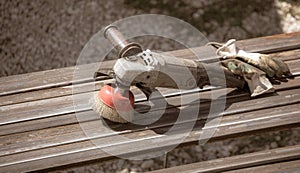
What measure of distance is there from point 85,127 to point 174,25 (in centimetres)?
184

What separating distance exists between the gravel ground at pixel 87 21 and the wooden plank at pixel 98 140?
158 centimetres

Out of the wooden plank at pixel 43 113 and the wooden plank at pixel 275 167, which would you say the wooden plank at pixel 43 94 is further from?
the wooden plank at pixel 275 167

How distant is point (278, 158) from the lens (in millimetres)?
2316

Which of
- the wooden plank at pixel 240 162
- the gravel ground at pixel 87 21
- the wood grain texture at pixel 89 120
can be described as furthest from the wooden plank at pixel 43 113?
the gravel ground at pixel 87 21

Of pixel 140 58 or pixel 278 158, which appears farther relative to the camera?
A: pixel 278 158

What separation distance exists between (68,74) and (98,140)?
0.52m

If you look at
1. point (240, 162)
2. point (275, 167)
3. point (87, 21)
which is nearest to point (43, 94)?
point (240, 162)

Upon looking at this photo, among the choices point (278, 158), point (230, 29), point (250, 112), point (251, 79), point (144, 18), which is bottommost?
point (278, 158)

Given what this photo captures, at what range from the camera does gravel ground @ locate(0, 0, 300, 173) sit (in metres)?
3.95

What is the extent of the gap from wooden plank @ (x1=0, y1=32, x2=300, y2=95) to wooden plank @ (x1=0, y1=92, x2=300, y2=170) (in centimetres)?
33

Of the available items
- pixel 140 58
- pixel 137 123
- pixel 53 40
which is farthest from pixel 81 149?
pixel 53 40

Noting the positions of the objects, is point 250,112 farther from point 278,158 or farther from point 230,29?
point 230,29

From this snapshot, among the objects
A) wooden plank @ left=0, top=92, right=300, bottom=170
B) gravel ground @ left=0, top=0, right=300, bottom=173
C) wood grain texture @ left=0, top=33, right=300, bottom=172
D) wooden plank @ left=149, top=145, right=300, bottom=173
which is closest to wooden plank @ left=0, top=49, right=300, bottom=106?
wood grain texture @ left=0, top=33, right=300, bottom=172

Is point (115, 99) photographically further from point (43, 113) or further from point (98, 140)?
point (43, 113)
